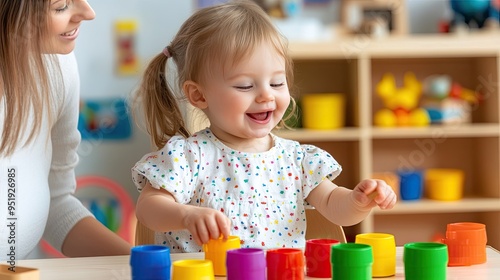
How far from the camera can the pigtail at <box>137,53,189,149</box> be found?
1.27m

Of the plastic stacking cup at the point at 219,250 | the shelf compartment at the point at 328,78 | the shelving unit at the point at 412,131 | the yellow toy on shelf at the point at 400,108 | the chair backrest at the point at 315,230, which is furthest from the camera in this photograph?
the shelf compartment at the point at 328,78

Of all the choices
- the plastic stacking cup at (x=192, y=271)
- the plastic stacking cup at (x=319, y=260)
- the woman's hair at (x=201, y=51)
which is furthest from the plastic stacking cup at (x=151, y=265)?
the woman's hair at (x=201, y=51)

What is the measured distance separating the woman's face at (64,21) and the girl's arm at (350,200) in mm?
445

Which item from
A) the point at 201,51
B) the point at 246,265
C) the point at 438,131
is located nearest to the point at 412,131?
the point at 438,131

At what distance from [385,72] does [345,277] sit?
8.97 feet

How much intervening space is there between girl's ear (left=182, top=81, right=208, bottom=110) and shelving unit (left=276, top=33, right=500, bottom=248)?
1779 mm

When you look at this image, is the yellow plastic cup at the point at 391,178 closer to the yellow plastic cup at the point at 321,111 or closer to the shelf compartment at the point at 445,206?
the shelf compartment at the point at 445,206

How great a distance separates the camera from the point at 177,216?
948mm

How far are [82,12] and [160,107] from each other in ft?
0.70

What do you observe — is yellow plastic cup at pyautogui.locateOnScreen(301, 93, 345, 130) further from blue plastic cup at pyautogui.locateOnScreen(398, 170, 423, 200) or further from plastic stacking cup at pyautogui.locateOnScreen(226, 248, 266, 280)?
plastic stacking cup at pyautogui.locateOnScreen(226, 248, 266, 280)

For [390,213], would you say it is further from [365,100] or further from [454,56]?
[454,56]

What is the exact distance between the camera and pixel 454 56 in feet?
10.8

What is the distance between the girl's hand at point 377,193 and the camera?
96 cm

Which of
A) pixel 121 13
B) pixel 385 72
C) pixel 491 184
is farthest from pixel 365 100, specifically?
pixel 121 13
